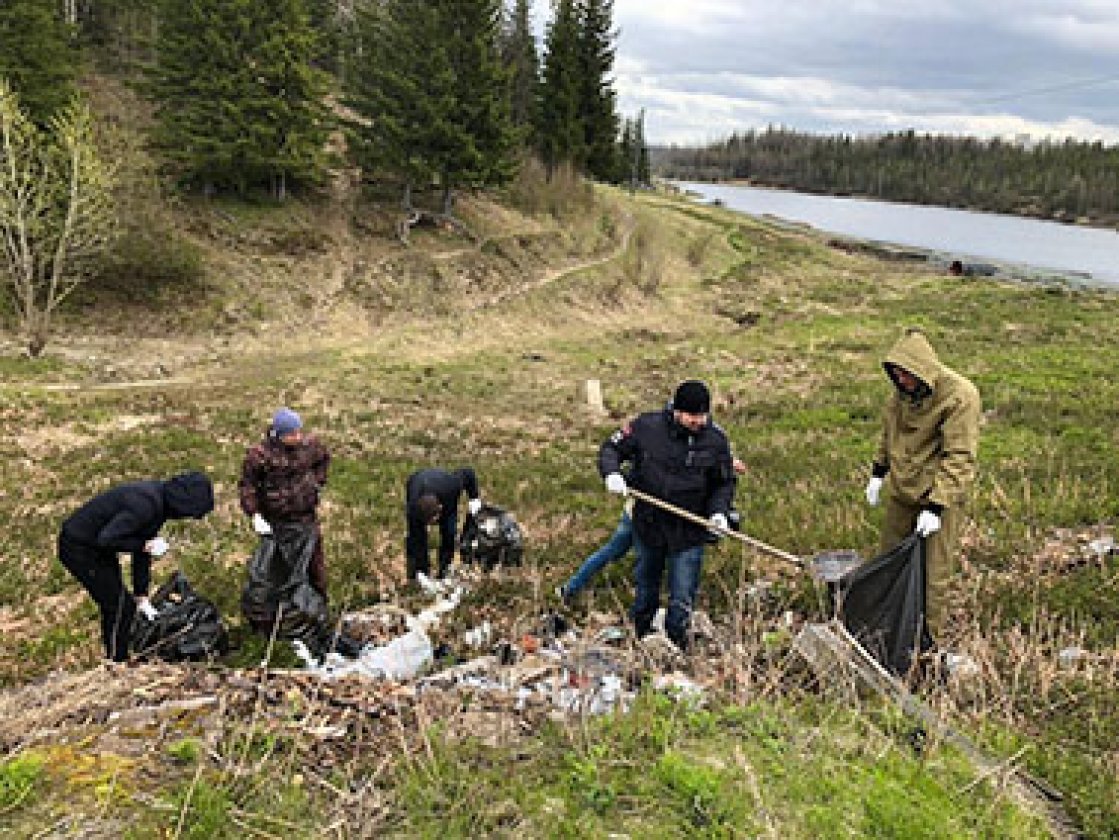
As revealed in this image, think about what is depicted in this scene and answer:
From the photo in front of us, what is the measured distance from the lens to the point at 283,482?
6246 mm

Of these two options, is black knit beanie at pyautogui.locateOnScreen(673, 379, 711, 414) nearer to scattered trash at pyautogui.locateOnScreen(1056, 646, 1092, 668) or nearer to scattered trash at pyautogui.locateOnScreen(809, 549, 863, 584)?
scattered trash at pyautogui.locateOnScreen(809, 549, 863, 584)

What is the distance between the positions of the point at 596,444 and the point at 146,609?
8.39m

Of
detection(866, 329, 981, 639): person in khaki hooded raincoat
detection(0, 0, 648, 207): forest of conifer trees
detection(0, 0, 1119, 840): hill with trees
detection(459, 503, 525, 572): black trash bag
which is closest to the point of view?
detection(0, 0, 1119, 840): hill with trees

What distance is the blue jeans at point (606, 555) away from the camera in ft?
21.7

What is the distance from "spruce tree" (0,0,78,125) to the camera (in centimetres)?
2089

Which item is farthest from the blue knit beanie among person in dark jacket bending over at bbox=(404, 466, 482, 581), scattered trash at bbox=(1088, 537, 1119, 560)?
scattered trash at bbox=(1088, 537, 1119, 560)

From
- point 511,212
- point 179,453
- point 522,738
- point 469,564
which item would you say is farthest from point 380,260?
point 522,738

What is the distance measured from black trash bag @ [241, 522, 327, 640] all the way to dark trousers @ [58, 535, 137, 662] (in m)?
0.81

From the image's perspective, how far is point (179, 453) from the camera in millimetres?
11438

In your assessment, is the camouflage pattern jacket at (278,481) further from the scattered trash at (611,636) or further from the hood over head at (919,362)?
the hood over head at (919,362)

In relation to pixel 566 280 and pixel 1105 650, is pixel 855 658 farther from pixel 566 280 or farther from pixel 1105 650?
pixel 566 280

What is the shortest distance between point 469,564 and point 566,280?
22236 millimetres

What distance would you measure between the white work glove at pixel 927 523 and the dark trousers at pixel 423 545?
156 inches

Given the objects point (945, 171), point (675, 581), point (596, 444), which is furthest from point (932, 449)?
point (945, 171)
